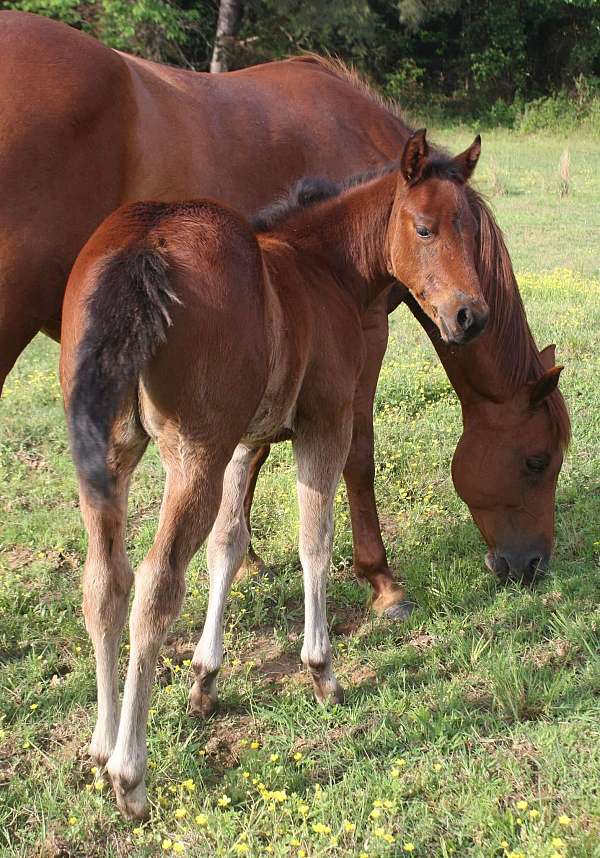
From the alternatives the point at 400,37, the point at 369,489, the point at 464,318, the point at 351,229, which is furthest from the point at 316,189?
the point at 400,37

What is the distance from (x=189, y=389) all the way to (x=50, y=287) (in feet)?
3.47

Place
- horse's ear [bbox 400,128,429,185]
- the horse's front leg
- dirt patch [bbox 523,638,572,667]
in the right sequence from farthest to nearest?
the horse's front leg → dirt patch [bbox 523,638,572,667] → horse's ear [bbox 400,128,429,185]

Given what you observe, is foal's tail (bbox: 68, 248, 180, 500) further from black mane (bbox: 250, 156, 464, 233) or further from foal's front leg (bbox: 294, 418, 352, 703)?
black mane (bbox: 250, 156, 464, 233)

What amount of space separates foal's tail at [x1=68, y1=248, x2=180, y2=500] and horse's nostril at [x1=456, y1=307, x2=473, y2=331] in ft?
3.76

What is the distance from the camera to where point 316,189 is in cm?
351

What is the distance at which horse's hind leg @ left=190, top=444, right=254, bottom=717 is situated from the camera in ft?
10.5

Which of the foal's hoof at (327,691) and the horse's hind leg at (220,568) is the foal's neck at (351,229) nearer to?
the horse's hind leg at (220,568)

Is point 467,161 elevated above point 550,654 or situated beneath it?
elevated above

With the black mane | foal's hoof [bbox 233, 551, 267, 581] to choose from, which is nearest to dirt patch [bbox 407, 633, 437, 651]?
foal's hoof [bbox 233, 551, 267, 581]

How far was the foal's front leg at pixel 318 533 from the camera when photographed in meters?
3.22

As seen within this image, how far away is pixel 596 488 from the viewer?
16.1 ft

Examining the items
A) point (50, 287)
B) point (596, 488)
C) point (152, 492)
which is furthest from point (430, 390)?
point (50, 287)

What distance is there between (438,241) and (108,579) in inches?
65.4

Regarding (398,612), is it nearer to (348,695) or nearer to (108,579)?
(348,695)
